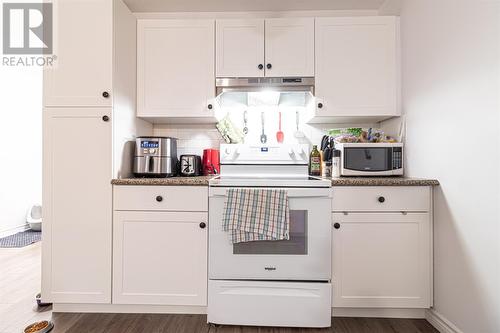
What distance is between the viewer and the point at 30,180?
3959 mm

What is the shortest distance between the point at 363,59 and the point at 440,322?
174 centimetres

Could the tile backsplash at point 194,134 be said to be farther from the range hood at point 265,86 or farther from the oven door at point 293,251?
the oven door at point 293,251

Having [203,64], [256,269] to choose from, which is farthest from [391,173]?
[203,64]

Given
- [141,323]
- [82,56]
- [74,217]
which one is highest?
[82,56]

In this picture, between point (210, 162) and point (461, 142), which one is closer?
point (461, 142)

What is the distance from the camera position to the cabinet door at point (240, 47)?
2031 millimetres

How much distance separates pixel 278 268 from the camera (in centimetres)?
166

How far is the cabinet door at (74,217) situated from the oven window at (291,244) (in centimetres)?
86

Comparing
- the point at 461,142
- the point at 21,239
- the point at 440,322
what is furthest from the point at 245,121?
the point at 21,239

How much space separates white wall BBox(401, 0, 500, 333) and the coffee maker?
1.68 metres

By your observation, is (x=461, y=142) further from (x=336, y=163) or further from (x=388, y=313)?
(x=388, y=313)

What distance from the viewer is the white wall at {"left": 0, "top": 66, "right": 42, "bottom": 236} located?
3.57 m

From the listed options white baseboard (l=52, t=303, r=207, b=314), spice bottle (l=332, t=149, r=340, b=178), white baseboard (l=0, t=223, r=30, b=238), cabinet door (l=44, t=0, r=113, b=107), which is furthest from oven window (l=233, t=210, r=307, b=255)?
white baseboard (l=0, t=223, r=30, b=238)

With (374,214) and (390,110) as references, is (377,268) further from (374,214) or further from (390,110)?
(390,110)
